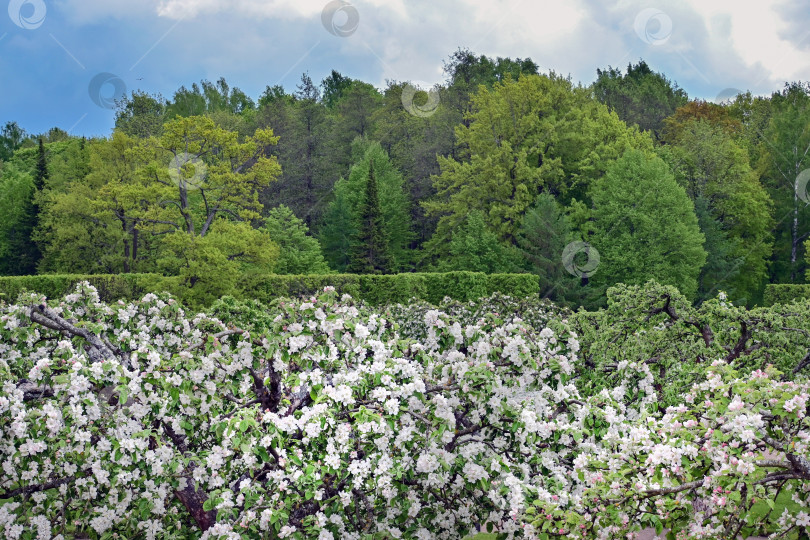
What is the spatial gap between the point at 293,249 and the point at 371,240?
4.52 metres

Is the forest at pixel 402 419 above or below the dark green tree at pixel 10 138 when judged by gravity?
below

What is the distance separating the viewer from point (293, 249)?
38906mm

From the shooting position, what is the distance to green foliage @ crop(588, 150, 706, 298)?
33.5 metres

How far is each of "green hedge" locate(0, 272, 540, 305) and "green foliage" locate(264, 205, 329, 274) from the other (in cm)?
1041

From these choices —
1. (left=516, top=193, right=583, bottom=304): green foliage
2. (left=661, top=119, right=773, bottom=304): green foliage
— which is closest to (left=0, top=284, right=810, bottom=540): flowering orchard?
(left=516, top=193, right=583, bottom=304): green foliage

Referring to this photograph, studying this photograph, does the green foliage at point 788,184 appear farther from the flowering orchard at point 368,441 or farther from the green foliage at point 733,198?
the flowering orchard at point 368,441

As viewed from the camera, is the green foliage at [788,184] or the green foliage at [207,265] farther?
the green foliage at [788,184]

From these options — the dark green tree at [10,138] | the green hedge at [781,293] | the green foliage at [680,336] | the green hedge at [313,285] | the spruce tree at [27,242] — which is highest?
the dark green tree at [10,138]

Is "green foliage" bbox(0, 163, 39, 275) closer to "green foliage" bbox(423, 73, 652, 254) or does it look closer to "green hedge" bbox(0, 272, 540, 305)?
"green hedge" bbox(0, 272, 540, 305)

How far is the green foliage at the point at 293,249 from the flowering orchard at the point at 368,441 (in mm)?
30777

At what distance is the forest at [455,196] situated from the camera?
1260 inches

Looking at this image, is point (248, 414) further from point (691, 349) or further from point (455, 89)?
point (455, 89)

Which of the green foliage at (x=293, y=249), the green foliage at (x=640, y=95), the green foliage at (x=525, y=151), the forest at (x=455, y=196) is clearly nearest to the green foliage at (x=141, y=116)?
the forest at (x=455, y=196)

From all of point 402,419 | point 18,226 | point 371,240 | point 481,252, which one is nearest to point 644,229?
point 481,252
